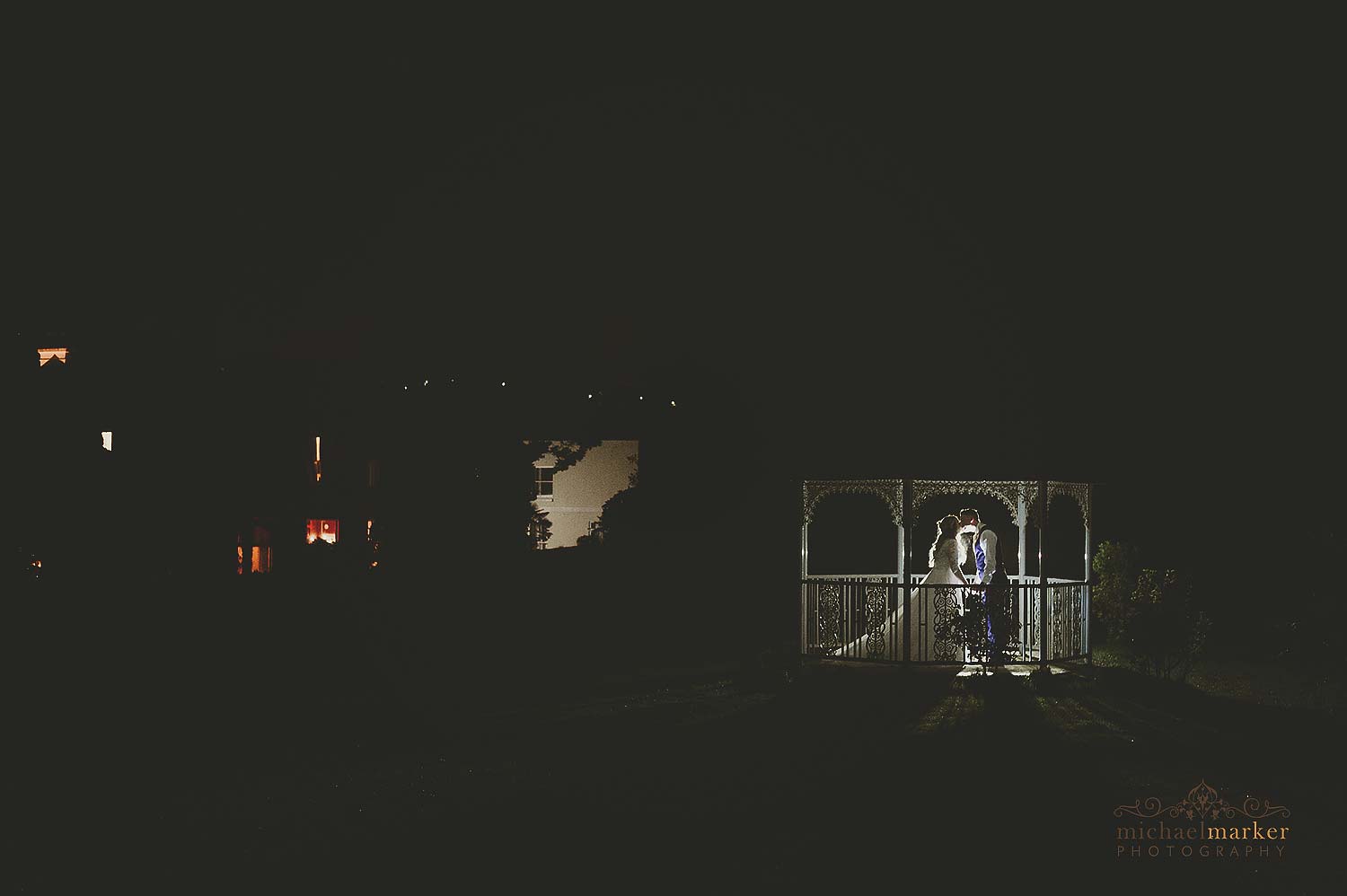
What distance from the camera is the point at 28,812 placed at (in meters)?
9.03

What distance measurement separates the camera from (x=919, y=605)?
17.2m

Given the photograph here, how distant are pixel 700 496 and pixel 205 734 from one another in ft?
40.7

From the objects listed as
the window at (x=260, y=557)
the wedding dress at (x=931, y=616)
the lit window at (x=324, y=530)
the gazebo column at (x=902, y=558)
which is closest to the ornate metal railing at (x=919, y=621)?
the wedding dress at (x=931, y=616)

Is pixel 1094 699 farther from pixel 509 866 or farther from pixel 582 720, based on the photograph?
pixel 509 866

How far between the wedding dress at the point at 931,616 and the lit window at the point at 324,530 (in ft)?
39.7

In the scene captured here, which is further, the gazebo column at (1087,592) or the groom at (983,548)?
the gazebo column at (1087,592)

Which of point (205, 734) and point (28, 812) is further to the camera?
point (205, 734)

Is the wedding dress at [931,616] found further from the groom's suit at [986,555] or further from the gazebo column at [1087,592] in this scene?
the gazebo column at [1087,592]

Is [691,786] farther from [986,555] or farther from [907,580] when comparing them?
[986,555]

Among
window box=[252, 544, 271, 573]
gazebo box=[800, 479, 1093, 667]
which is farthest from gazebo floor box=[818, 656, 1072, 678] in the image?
window box=[252, 544, 271, 573]

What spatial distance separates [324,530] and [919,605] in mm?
13486

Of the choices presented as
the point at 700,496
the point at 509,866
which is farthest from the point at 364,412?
the point at 509,866

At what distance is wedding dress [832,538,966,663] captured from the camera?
663 inches

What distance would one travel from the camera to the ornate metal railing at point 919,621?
16797 mm
